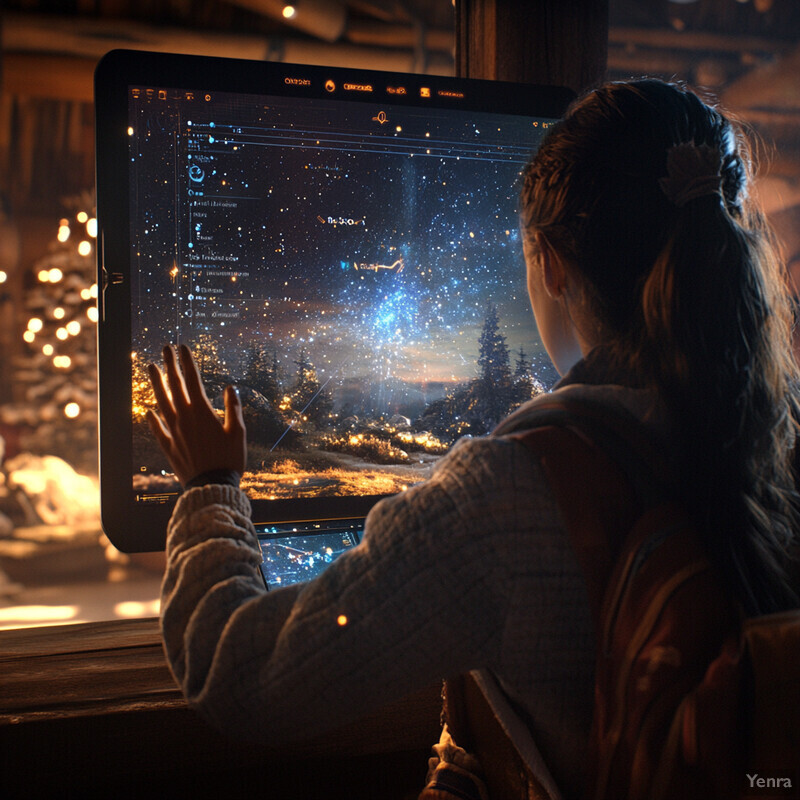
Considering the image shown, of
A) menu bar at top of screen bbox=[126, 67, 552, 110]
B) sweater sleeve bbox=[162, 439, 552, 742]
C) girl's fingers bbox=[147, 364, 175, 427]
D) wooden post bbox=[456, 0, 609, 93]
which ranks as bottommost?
sweater sleeve bbox=[162, 439, 552, 742]

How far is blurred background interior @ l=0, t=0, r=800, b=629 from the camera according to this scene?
1396 mm

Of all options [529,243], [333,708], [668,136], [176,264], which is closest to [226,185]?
[176,264]

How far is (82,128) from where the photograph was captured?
1674 millimetres

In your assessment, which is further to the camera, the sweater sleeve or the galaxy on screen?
the galaxy on screen

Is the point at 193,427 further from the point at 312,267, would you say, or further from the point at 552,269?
the point at 552,269

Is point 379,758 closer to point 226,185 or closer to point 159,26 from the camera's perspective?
point 226,185

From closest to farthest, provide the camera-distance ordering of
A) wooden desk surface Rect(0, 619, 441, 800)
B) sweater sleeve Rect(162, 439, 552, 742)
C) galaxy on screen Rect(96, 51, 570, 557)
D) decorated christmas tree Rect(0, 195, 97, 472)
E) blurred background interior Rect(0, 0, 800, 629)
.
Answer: sweater sleeve Rect(162, 439, 552, 742) < wooden desk surface Rect(0, 619, 441, 800) < galaxy on screen Rect(96, 51, 570, 557) < blurred background interior Rect(0, 0, 800, 629) < decorated christmas tree Rect(0, 195, 97, 472)

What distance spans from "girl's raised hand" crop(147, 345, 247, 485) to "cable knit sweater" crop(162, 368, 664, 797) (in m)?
0.16

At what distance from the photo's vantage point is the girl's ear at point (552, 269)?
2.12 ft

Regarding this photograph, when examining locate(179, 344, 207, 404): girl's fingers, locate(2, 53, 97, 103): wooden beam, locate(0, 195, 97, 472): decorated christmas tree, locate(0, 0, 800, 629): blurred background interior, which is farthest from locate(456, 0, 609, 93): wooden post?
locate(0, 195, 97, 472): decorated christmas tree

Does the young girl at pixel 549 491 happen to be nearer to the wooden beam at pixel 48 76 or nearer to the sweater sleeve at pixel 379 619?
the sweater sleeve at pixel 379 619

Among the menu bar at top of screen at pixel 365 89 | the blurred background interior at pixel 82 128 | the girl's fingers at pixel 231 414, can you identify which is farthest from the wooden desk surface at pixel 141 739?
the menu bar at top of screen at pixel 365 89

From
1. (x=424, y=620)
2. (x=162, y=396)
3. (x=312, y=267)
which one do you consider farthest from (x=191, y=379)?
(x=424, y=620)

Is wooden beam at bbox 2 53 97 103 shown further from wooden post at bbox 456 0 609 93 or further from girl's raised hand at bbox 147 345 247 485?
girl's raised hand at bbox 147 345 247 485
